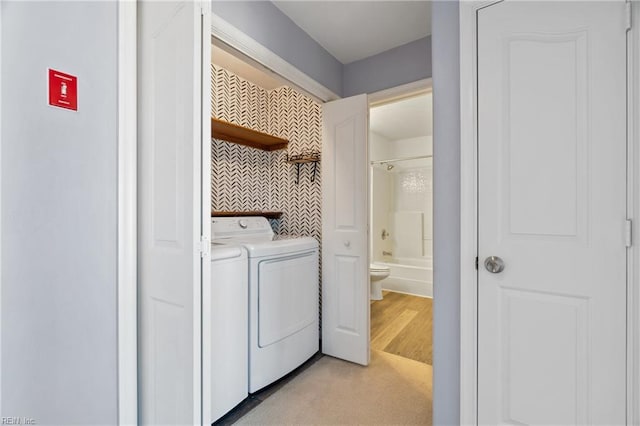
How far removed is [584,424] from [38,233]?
1985 mm

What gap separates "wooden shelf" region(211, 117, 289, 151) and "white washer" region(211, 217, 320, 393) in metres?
0.70

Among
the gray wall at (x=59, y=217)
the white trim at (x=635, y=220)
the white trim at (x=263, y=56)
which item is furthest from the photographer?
the white trim at (x=263, y=56)

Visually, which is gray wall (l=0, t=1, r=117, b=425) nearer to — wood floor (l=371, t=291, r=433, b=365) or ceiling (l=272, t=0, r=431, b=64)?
ceiling (l=272, t=0, r=431, b=64)

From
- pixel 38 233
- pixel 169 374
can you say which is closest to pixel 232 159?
pixel 38 233

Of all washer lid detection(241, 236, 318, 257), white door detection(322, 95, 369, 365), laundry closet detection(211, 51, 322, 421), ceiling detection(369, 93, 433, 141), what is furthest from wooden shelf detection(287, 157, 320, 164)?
ceiling detection(369, 93, 433, 141)

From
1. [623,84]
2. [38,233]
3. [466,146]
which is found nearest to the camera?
[623,84]

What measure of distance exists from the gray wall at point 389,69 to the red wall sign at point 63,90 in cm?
192

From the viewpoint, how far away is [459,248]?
1.17 meters

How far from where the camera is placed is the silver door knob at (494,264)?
1.07m

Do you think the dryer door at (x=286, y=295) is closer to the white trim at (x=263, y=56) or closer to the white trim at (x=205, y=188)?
the white trim at (x=205, y=188)

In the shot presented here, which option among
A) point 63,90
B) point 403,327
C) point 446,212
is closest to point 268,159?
point 63,90

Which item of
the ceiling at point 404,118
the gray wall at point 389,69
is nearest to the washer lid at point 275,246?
the gray wall at point 389,69

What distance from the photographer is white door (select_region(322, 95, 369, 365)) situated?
219cm

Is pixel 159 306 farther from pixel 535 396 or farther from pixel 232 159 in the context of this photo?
pixel 232 159
